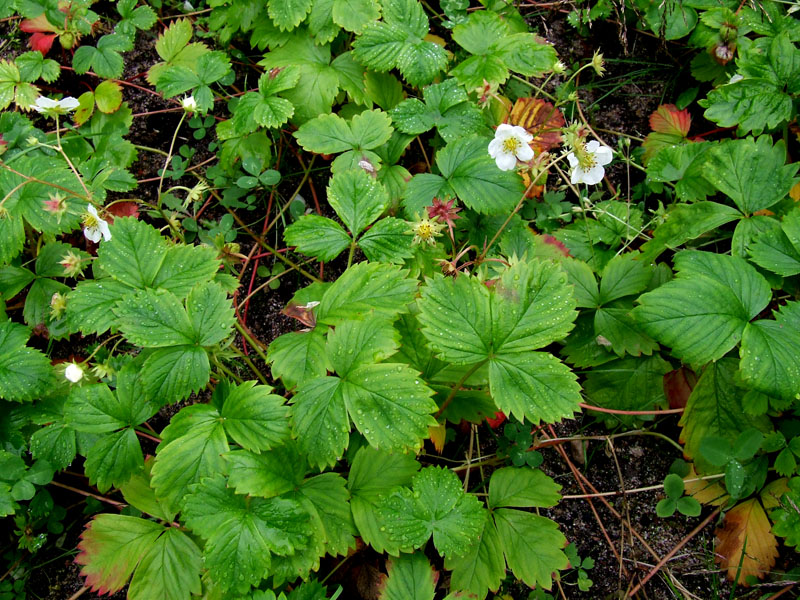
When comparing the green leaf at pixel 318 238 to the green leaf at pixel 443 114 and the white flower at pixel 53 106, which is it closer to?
the green leaf at pixel 443 114

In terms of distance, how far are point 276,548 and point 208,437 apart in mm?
337

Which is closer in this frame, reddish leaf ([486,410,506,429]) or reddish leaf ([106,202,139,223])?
reddish leaf ([486,410,506,429])

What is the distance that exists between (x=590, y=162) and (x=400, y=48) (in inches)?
34.8

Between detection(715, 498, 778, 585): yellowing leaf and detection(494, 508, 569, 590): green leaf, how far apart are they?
0.58 metres

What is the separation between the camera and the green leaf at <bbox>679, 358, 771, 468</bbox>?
1.78m

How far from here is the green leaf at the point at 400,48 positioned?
7.25 feet

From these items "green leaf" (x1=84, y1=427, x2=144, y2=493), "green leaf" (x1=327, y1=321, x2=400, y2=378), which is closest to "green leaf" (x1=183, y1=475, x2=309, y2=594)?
"green leaf" (x1=84, y1=427, x2=144, y2=493)

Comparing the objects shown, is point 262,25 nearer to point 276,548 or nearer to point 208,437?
point 208,437

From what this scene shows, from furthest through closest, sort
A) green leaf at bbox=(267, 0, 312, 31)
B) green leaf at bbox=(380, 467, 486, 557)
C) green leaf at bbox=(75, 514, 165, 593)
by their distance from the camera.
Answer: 1. green leaf at bbox=(267, 0, 312, 31)
2. green leaf at bbox=(75, 514, 165, 593)
3. green leaf at bbox=(380, 467, 486, 557)

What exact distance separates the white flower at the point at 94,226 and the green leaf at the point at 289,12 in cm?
105

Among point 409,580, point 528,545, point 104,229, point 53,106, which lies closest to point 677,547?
point 528,545

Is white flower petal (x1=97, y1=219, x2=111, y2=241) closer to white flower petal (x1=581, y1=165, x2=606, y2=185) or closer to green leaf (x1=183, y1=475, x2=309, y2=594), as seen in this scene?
green leaf (x1=183, y1=475, x2=309, y2=594)

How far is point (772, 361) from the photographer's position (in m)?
1.55

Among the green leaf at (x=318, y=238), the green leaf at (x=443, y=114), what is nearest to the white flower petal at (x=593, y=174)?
the green leaf at (x=443, y=114)
